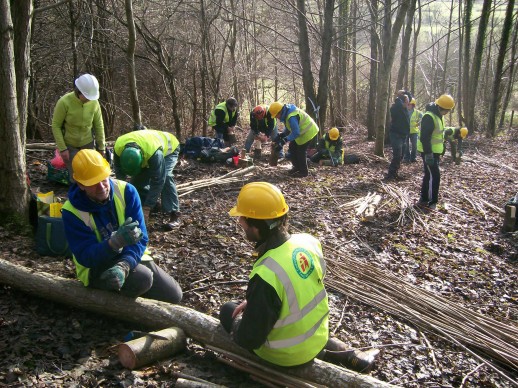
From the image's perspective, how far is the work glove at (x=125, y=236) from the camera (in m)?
3.48

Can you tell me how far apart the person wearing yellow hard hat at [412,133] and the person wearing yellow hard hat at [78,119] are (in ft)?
26.2

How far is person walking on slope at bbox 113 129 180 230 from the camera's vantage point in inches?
207

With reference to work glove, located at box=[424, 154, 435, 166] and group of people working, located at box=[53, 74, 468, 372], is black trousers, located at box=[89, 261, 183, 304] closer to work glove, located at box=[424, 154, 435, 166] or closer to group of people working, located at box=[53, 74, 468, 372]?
group of people working, located at box=[53, 74, 468, 372]

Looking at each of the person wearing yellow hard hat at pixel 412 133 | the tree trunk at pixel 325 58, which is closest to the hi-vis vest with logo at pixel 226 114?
the tree trunk at pixel 325 58

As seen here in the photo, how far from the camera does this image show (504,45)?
17.6m

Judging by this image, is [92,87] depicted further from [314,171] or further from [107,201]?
[314,171]

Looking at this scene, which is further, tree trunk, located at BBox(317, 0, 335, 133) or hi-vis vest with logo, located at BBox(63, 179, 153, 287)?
tree trunk, located at BBox(317, 0, 335, 133)

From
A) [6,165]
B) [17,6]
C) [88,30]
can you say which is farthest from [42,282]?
[88,30]

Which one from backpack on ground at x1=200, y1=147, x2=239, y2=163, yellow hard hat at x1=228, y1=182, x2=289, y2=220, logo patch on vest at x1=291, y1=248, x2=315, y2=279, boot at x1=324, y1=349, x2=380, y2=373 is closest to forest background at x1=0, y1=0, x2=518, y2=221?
backpack on ground at x1=200, y1=147, x2=239, y2=163

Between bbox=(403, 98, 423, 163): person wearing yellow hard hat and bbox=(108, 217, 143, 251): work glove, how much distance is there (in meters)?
9.42

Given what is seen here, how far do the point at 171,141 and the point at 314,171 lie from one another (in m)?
4.93

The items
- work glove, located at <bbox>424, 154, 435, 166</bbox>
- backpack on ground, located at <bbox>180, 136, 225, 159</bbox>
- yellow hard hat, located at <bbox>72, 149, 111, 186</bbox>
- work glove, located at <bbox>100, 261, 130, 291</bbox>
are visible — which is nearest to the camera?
yellow hard hat, located at <bbox>72, 149, 111, 186</bbox>

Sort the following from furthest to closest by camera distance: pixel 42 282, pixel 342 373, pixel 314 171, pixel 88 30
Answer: pixel 88 30
pixel 314 171
pixel 42 282
pixel 342 373

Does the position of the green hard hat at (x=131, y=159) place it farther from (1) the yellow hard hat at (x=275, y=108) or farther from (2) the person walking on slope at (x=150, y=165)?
(1) the yellow hard hat at (x=275, y=108)
